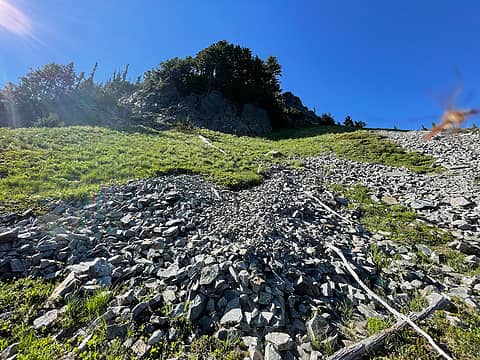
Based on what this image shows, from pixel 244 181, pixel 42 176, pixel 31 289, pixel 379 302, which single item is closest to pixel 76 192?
pixel 42 176

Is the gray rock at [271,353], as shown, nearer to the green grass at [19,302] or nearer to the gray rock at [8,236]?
the green grass at [19,302]

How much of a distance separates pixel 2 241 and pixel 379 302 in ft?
26.9

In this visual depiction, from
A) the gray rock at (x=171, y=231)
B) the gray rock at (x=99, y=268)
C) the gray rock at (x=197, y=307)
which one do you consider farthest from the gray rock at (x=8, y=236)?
the gray rock at (x=197, y=307)

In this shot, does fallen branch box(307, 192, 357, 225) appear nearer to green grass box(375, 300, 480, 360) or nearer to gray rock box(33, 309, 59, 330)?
green grass box(375, 300, 480, 360)

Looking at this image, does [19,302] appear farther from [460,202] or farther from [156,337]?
[460,202]

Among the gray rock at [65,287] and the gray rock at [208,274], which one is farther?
the gray rock at [208,274]

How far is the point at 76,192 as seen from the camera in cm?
802

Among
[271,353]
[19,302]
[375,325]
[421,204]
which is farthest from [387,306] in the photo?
[19,302]

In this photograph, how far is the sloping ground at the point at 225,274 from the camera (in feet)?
11.9

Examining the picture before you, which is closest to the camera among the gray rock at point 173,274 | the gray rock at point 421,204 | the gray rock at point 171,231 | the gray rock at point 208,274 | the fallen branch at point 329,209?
the gray rock at point 208,274

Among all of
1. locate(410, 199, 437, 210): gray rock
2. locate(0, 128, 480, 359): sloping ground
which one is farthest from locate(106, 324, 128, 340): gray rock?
locate(410, 199, 437, 210): gray rock

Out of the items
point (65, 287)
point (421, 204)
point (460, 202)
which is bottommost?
point (65, 287)

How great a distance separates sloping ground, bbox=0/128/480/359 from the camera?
3.62m

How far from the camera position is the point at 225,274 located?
4.75 metres
